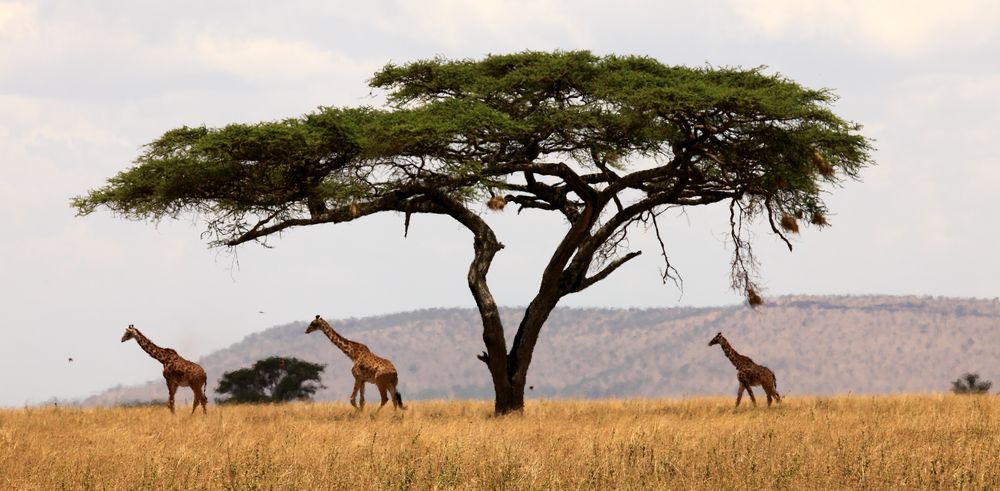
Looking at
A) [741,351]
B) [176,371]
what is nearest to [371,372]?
[176,371]

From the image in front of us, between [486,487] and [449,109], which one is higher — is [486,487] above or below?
below

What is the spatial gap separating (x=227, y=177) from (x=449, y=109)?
15.2ft

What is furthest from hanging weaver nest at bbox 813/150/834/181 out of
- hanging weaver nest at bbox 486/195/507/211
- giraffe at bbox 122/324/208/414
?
giraffe at bbox 122/324/208/414

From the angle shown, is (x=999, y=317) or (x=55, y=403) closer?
(x=55, y=403)

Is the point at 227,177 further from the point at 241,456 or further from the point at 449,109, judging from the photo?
the point at 241,456

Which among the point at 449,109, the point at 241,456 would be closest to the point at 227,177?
the point at 449,109

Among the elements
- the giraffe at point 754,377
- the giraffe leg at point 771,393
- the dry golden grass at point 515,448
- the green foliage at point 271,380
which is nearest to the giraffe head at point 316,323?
the dry golden grass at point 515,448

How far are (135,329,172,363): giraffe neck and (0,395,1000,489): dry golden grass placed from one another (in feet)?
3.85

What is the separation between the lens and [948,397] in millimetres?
29312

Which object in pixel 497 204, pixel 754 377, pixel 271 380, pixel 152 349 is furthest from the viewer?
pixel 271 380

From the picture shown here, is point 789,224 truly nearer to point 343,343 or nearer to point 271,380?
point 343,343

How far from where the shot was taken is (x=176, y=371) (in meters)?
25.0

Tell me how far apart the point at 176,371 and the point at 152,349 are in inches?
32.9

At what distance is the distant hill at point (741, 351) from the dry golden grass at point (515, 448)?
420ft
